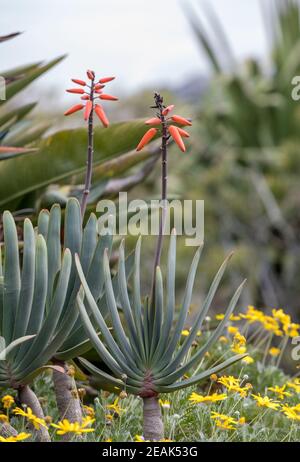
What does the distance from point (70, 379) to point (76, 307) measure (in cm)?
35

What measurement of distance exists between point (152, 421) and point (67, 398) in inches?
15.6

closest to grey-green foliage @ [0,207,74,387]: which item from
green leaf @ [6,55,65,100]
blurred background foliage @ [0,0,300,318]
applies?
green leaf @ [6,55,65,100]

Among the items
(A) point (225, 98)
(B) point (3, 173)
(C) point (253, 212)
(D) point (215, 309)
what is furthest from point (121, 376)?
(A) point (225, 98)

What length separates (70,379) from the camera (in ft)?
9.56

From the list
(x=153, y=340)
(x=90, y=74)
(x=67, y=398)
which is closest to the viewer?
(x=153, y=340)

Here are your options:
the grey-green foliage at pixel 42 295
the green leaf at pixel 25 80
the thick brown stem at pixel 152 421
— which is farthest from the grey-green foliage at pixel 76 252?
the green leaf at pixel 25 80

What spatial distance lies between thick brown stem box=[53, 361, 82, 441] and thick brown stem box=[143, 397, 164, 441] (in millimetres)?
284

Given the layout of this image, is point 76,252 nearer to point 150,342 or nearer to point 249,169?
point 150,342

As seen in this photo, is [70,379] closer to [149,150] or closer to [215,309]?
[149,150]

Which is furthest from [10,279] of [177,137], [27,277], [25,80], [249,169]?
[249,169]

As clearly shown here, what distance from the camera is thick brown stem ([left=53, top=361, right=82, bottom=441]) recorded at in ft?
9.31

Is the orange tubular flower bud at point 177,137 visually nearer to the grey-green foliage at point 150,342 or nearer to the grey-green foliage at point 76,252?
the grey-green foliage at point 150,342

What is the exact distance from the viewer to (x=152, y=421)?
8.64 feet

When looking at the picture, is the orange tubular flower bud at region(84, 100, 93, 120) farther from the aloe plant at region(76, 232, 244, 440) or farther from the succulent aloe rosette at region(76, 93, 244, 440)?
the aloe plant at region(76, 232, 244, 440)
